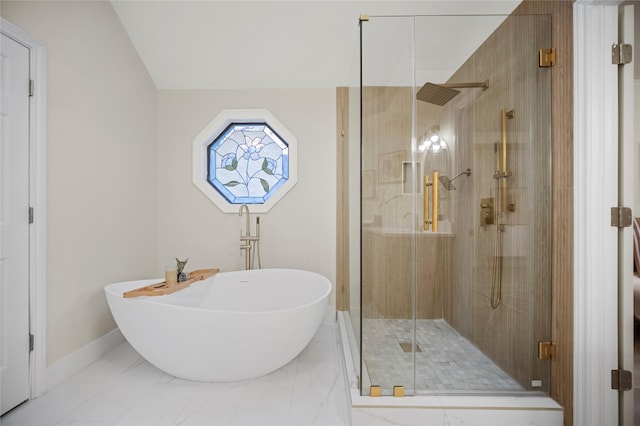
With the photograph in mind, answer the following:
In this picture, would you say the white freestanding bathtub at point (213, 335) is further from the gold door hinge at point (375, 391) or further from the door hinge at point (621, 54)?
the door hinge at point (621, 54)

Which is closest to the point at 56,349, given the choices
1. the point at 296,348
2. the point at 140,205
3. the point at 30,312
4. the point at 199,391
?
the point at 30,312

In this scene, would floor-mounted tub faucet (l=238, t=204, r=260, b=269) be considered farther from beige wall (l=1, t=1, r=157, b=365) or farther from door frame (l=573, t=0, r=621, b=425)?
door frame (l=573, t=0, r=621, b=425)

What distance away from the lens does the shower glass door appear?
175 centimetres

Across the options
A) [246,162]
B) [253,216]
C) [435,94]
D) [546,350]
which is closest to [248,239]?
[253,216]

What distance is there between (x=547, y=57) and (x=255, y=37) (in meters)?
2.22

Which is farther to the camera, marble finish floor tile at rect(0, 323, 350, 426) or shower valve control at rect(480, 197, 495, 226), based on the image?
shower valve control at rect(480, 197, 495, 226)

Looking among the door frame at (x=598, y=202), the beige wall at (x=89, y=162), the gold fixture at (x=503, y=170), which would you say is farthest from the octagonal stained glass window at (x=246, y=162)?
the door frame at (x=598, y=202)

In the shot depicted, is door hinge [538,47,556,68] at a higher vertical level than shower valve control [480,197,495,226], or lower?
higher

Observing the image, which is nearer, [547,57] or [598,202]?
[598,202]

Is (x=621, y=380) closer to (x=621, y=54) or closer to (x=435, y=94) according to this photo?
(x=621, y=54)

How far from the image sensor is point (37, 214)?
1.96 metres

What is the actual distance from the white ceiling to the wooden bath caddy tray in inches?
71.1

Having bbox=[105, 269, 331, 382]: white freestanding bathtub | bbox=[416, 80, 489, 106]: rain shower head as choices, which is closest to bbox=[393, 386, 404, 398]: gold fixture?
bbox=[105, 269, 331, 382]: white freestanding bathtub

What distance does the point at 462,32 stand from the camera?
181cm
